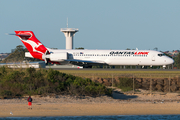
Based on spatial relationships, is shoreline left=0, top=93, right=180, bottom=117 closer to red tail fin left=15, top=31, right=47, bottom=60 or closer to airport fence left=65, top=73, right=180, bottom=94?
airport fence left=65, top=73, right=180, bottom=94

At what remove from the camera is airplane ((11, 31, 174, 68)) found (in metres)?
49.8

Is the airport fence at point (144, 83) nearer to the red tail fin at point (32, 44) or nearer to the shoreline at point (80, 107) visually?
the shoreline at point (80, 107)

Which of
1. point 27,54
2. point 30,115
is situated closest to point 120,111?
point 30,115

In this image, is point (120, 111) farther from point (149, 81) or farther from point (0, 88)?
point (149, 81)

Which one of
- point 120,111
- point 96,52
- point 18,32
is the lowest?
point 120,111

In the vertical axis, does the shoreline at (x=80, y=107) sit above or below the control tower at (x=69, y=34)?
below

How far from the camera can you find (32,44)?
53156mm

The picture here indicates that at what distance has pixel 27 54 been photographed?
176 feet

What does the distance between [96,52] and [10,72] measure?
24240 millimetres

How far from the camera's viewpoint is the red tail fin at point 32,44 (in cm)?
5291

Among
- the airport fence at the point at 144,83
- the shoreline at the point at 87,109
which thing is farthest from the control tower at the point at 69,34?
the shoreline at the point at 87,109

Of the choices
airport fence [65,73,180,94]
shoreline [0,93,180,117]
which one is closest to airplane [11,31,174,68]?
airport fence [65,73,180,94]

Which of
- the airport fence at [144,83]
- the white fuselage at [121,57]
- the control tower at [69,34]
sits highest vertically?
the control tower at [69,34]

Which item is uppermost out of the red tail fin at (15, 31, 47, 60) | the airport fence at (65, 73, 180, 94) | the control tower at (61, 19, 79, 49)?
the control tower at (61, 19, 79, 49)
